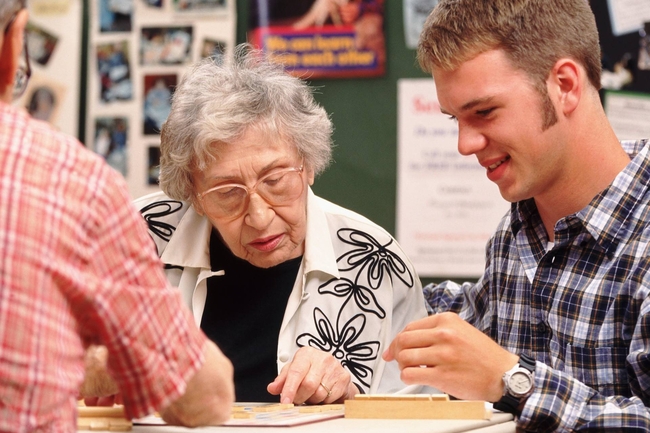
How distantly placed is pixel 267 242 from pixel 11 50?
1.09 metres

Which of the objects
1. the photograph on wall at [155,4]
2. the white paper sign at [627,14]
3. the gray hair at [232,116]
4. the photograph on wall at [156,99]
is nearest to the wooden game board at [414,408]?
the gray hair at [232,116]

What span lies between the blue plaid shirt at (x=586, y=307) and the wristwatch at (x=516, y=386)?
0.6 inches

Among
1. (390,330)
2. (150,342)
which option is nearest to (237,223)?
(390,330)

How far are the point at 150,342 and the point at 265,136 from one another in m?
1.06

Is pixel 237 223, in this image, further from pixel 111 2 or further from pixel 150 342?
pixel 111 2

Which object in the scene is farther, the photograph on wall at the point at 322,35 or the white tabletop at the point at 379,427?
the photograph on wall at the point at 322,35

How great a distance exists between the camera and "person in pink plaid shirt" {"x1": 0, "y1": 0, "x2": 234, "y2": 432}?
796mm

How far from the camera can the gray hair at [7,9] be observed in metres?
0.87

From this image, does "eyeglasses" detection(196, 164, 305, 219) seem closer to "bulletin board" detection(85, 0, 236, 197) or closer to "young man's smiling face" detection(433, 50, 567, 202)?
"young man's smiling face" detection(433, 50, 567, 202)

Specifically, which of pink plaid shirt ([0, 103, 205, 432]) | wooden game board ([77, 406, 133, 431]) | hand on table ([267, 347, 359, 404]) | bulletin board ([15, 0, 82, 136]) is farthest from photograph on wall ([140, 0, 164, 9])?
pink plaid shirt ([0, 103, 205, 432])

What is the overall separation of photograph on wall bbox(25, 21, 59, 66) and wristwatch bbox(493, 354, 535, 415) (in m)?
2.21

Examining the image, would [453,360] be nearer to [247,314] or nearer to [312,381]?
[312,381]

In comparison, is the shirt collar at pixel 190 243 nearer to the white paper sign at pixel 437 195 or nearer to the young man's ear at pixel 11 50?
the white paper sign at pixel 437 195

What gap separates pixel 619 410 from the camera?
1359 mm
